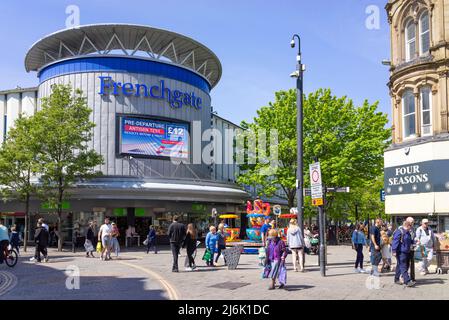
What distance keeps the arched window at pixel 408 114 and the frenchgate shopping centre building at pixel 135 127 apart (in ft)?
53.5

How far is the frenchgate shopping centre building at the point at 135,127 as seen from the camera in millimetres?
33281

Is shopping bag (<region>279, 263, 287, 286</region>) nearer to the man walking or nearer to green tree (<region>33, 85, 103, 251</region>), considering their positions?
the man walking

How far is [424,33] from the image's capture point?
2061 cm

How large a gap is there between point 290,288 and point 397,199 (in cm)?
1031

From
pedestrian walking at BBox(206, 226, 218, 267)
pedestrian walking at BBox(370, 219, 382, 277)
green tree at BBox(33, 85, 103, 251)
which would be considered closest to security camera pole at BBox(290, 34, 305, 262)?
pedestrian walking at BBox(370, 219, 382, 277)

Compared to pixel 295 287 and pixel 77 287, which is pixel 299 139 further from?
pixel 77 287

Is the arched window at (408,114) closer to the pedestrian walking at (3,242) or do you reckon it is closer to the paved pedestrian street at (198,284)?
the paved pedestrian street at (198,284)

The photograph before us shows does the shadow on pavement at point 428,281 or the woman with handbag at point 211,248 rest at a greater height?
the woman with handbag at point 211,248

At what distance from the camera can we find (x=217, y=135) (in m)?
46.1

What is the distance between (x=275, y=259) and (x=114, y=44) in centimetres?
2998

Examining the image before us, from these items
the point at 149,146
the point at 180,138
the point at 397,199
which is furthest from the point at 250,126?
the point at 397,199

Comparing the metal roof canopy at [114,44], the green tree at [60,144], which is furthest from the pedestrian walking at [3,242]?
the metal roof canopy at [114,44]

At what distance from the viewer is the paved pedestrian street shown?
11352 millimetres

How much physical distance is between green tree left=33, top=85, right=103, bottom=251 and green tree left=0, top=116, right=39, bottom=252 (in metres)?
0.50
